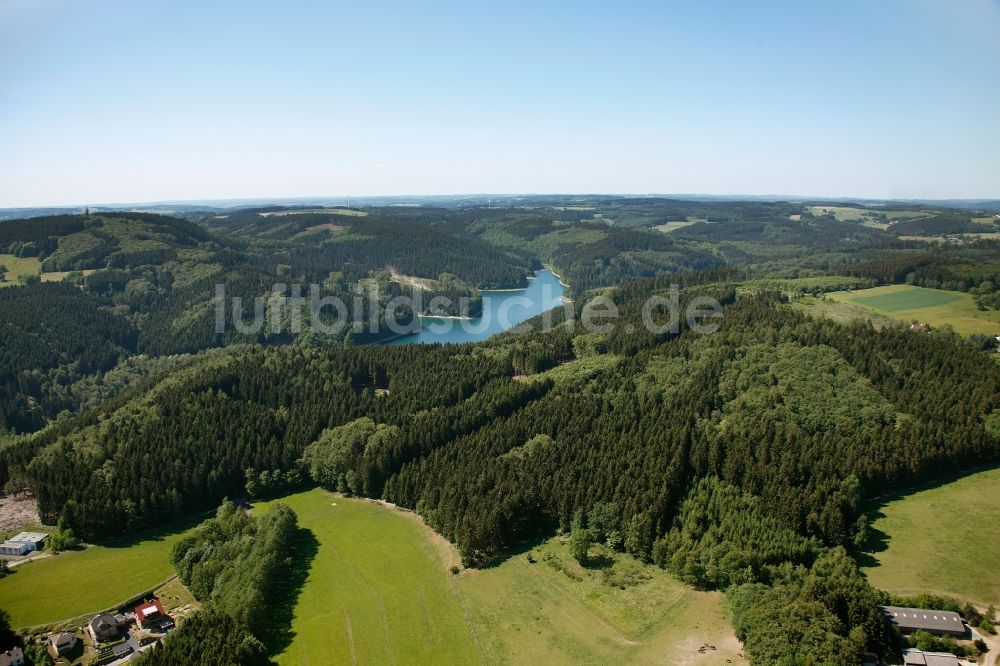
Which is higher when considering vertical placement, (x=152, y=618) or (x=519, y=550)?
(x=519, y=550)

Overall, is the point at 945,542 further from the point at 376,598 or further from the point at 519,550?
the point at 376,598

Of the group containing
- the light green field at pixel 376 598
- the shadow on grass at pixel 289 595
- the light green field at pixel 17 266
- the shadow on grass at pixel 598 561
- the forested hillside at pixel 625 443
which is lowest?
the shadow on grass at pixel 289 595

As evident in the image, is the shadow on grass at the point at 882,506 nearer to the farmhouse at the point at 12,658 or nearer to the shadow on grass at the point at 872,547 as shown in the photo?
the shadow on grass at the point at 872,547

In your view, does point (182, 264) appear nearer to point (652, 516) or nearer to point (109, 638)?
point (109, 638)

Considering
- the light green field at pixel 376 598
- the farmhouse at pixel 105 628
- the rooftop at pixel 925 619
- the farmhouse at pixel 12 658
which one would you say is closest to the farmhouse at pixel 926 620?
the rooftop at pixel 925 619

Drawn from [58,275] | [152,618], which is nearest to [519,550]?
[152,618]
